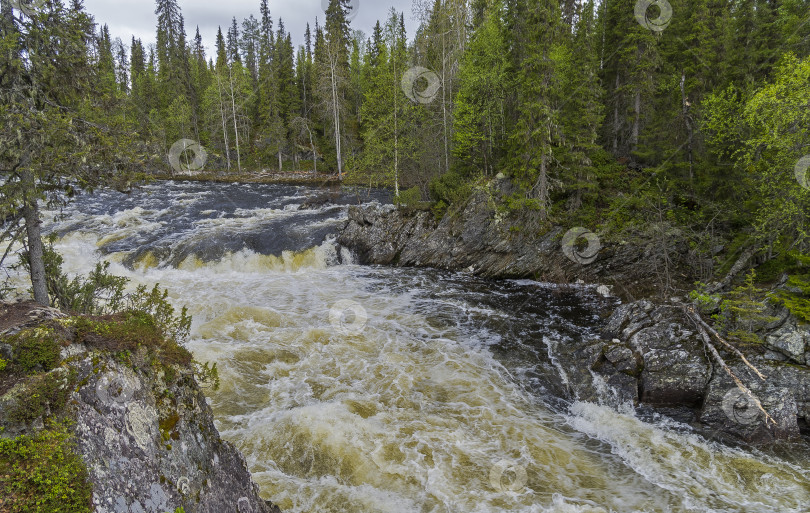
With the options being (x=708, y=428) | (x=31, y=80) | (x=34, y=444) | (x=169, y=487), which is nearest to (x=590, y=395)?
(x=708, y=428)

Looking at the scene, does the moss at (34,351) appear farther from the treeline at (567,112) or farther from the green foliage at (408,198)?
the green foliage at (408,198)

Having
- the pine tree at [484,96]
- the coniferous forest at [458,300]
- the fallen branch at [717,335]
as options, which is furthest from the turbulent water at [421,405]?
the pine tree at [484,96]

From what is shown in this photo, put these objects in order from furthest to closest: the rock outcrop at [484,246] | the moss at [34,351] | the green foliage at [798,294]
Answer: the rock outcrop at [484,246], the green foliage at [798,294], the moss at [34,351]

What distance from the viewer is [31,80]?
7.42m

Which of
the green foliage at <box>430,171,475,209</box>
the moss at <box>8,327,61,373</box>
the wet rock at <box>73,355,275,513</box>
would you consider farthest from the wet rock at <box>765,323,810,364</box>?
the green foliage at <box>430,171,475,209</box>

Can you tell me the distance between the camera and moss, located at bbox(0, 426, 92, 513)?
9.29 feet

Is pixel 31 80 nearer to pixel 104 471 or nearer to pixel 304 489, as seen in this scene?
pixel 104 471

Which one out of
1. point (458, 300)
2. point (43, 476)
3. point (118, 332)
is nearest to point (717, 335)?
point (458, 300)

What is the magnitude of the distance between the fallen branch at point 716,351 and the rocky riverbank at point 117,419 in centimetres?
944

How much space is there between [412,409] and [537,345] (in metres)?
5.24

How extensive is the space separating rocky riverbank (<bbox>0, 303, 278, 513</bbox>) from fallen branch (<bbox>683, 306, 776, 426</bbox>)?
9438mm

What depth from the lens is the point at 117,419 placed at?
3.75 metres

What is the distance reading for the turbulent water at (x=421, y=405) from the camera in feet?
21.9

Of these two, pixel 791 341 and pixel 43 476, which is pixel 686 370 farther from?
pixel 43 476
